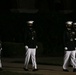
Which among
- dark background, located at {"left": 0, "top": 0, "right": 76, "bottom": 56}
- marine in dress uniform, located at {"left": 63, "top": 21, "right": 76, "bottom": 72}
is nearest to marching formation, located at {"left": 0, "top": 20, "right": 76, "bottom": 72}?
marine in dress uniform, located at {"left": 63, "top": 21, "right": 76, "bottom": 72}

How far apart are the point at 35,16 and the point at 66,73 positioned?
552 inches

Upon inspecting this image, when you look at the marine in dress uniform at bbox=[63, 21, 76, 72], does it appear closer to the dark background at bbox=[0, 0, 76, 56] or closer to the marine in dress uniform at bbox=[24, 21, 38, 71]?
the marine in dress uniform at bbox=[24, 21, 38, 71]

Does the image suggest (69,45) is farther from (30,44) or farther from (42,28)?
(42,28)

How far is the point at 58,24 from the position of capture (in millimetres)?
33156

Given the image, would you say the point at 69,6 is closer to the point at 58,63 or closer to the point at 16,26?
the point at 16,26

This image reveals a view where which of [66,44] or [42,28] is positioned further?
[42,28]

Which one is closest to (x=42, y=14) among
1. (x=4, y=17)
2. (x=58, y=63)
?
(x=4, y=17)

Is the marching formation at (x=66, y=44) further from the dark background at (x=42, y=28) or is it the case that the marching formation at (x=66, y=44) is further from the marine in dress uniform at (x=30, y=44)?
the dark background at (x=42, y=28)

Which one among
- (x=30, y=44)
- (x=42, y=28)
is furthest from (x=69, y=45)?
(x=42, y=28)

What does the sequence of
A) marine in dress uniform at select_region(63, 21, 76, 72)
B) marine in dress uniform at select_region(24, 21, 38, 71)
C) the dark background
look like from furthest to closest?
the dark background, marine in dress uniform at select_region(24, 21, 38, 71), marine in dress uniform at select_region(63, 21, 76, 72)

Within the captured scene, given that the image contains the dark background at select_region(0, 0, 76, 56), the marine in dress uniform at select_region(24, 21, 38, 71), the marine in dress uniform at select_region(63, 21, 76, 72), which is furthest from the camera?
the dark background at select_region(0, 0, 76, 56)

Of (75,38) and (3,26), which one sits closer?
(75,38)

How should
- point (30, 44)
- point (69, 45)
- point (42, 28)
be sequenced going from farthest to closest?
point (42, 28)
point (30, 44)
point (69, 45)

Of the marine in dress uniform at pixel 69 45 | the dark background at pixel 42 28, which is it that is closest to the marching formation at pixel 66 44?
the marine in dress uniform at pixel 69 45
